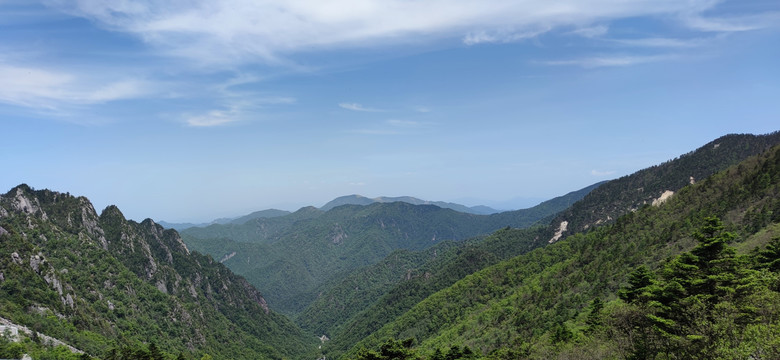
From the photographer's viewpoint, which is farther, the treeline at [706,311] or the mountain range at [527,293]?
the mountain range at [527,293]

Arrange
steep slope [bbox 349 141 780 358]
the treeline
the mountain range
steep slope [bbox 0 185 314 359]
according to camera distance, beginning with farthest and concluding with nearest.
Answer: steep slope [bbox 0 185 314 359]
steep slope [bbox 349 141 780 358]
the mountain range
the treeline

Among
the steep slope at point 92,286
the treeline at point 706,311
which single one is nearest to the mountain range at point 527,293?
the treeline at point 706,311

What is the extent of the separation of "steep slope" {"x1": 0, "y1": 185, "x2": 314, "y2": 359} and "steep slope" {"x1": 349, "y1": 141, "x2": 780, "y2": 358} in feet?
249

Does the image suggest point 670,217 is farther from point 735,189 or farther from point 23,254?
point 23,254

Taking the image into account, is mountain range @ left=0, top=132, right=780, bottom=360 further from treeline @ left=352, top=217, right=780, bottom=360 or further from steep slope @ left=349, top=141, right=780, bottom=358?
steep slope @ left=349, top=141, right=780, bottom=358

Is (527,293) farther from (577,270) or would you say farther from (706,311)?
(706,311)

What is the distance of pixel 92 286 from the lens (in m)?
132

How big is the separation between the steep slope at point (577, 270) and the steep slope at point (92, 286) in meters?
75.9

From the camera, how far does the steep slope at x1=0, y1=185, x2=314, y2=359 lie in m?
99.8

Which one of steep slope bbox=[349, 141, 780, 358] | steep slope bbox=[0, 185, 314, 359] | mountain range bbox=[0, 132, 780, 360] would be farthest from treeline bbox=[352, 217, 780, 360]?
steep slope bbox=[0, 185, 314, 359]

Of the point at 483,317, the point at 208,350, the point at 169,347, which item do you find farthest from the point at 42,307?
the point at 483,317

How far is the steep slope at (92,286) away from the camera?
9975 centimetres

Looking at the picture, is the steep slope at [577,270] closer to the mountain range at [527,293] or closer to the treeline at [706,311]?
the mountain range at [527,293]

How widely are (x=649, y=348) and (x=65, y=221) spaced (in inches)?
7648
